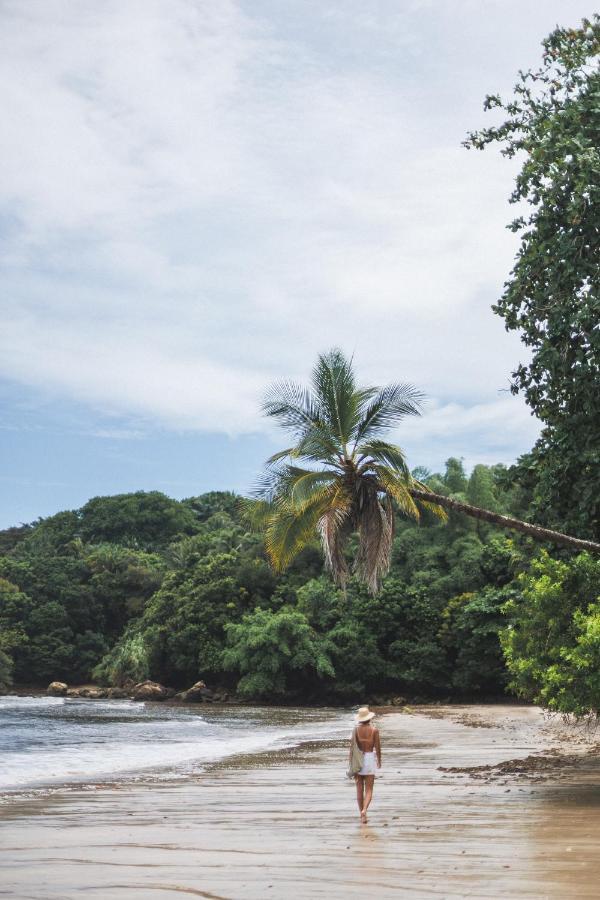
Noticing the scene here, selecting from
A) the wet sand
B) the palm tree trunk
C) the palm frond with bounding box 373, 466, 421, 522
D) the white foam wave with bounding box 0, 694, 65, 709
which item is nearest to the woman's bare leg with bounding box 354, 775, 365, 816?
the wet sand

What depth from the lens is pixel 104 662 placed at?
62.0m

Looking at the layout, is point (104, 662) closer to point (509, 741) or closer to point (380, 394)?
point (509, 741)

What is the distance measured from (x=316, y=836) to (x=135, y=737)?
764 inches

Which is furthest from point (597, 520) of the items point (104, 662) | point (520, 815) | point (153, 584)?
point (153, 584)

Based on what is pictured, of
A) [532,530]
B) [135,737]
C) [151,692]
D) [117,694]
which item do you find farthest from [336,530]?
[117,694]

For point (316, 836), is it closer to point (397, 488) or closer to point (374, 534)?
point (374, 534)

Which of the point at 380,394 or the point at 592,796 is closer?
the point at 592,796

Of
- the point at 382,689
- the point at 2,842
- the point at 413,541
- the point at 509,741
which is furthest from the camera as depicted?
the point at 413,541

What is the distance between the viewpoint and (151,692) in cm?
5222

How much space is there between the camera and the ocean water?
1870cm

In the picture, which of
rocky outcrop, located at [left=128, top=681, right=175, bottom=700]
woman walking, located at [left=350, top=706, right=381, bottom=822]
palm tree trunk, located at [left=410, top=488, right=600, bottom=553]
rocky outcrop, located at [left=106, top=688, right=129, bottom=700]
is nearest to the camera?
woman walking, located at [left=350, top=706, right=381, bottom=822]

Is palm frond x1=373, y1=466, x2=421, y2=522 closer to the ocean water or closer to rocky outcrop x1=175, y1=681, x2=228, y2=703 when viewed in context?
the ocean water

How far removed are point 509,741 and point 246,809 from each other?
11835 millimetres

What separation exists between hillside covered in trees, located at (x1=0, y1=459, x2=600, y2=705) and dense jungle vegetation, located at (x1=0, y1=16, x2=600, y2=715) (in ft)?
0.35
